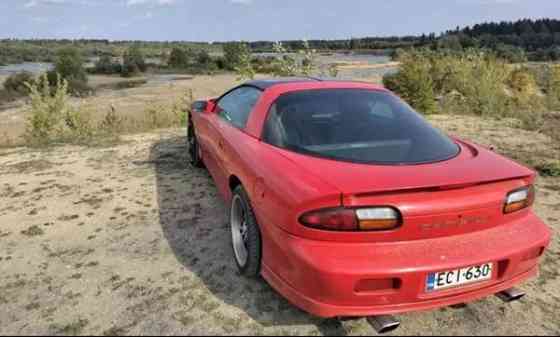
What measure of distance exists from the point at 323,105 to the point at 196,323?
165cm

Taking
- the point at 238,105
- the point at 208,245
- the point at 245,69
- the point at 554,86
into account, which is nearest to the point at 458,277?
the point at 208,245

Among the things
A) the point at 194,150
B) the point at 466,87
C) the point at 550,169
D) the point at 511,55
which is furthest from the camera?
the point at 511,55

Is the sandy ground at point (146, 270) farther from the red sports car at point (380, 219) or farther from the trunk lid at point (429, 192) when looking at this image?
the trunk lid at point (429, 192)

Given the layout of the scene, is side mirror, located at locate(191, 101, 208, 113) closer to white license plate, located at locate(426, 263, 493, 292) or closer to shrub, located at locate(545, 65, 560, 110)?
white license plate, located at locate(426, 263, 493, 292)

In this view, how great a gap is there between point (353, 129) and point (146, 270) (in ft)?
5.71

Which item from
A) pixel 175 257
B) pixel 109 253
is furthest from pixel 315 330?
pixel 109 253

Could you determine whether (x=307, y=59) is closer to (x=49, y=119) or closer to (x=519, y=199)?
(x=49, y=119)

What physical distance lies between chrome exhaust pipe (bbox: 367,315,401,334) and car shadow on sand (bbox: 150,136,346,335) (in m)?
0.21

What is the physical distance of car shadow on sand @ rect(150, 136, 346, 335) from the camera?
2.48 m

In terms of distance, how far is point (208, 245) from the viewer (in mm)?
3383

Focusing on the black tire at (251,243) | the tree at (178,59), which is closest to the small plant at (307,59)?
the black tire at (251,243)

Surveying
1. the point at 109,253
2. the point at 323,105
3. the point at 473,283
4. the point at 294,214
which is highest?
the point at 323,105

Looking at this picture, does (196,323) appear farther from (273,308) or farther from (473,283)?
(473,283)

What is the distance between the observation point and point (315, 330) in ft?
7.63
